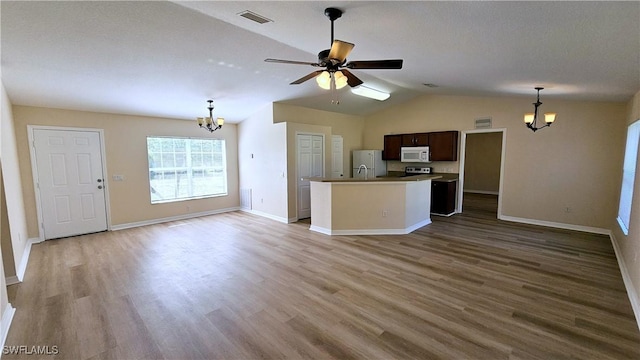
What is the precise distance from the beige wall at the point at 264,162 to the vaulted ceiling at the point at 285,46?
1.30 metres

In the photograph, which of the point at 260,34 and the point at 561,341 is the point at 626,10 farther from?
the point at 260,34

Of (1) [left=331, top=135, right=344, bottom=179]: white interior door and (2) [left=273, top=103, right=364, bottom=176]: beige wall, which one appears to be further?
(1) [left=331, top=135, right=344, bottom=179]: white interior door

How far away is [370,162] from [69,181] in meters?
6.45

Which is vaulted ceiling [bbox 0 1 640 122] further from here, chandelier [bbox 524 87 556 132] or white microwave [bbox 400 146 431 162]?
white microwave [bbox 400 146 431 162]

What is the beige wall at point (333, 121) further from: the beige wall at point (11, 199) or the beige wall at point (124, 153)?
the beige wall at point (11, 199)

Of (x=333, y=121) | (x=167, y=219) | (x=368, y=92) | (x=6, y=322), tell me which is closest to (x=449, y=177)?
(x=368, y=92)

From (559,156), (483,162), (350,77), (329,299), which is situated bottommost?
(329,299)

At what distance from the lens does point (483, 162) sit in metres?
9.55

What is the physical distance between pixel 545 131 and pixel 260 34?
5624mm

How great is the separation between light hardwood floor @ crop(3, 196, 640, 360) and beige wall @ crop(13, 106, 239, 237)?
106 cm

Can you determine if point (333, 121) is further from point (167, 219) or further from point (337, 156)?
point (167, 219)

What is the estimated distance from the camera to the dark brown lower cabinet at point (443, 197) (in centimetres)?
629

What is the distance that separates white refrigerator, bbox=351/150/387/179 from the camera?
750 centimetres

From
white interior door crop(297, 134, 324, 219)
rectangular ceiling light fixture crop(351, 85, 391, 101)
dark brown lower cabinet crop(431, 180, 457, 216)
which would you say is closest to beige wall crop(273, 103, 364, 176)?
→ white interior door crop(297, 134, 324, 219)
